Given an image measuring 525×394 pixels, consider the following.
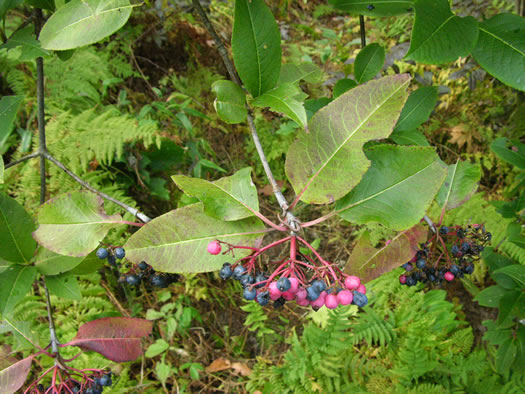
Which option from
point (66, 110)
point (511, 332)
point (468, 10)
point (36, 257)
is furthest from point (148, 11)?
point (511, 332)

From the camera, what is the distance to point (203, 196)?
783mm

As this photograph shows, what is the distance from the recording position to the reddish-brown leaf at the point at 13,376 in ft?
3.41

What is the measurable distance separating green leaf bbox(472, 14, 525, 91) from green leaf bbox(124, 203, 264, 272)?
2.36ft

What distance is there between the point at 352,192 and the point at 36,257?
3.29 feet

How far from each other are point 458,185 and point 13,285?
53.3 inches

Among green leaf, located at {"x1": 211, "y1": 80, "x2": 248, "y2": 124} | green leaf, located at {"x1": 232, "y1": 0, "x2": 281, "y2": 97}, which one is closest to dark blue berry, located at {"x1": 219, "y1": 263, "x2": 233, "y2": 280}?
green leaf, located at {"x1": 211, "y1": 80, "x2": 248, "y2": 124}

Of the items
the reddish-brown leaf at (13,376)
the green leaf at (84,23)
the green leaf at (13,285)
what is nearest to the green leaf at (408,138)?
the green leaf at (84,23)

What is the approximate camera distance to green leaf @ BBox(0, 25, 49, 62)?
0.98 meters

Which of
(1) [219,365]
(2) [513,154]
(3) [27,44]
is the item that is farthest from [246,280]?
(1) [219,365]

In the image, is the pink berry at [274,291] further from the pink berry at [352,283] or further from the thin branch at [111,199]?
the thin branch at [111,199]

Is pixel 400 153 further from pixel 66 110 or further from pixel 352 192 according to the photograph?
pixel 66 110

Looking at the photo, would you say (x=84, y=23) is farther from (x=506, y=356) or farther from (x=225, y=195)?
(x=506, y=356)

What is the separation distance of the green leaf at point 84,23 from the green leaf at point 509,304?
5.73 ft

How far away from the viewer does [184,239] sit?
825 mm
